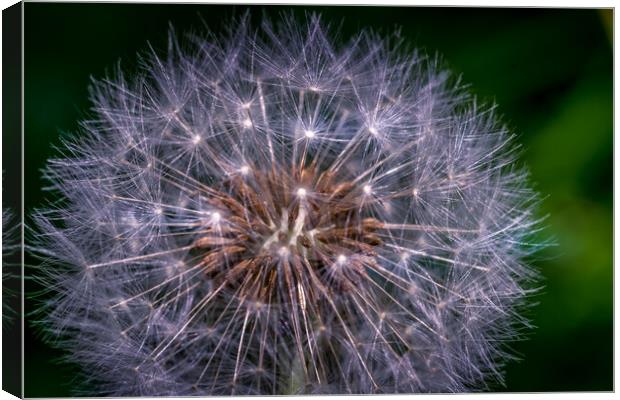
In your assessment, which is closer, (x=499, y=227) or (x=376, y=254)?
(x=376, y=254)

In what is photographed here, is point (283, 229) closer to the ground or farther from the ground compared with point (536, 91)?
closer to the ground

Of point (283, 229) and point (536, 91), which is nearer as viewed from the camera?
point (283, 229)

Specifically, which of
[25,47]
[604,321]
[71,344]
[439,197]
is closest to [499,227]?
[439,197]

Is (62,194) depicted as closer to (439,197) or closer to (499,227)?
(439,197)

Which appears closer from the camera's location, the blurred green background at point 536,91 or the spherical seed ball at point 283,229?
the spherical seed ball at point 283,229

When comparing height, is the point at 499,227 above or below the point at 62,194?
below
